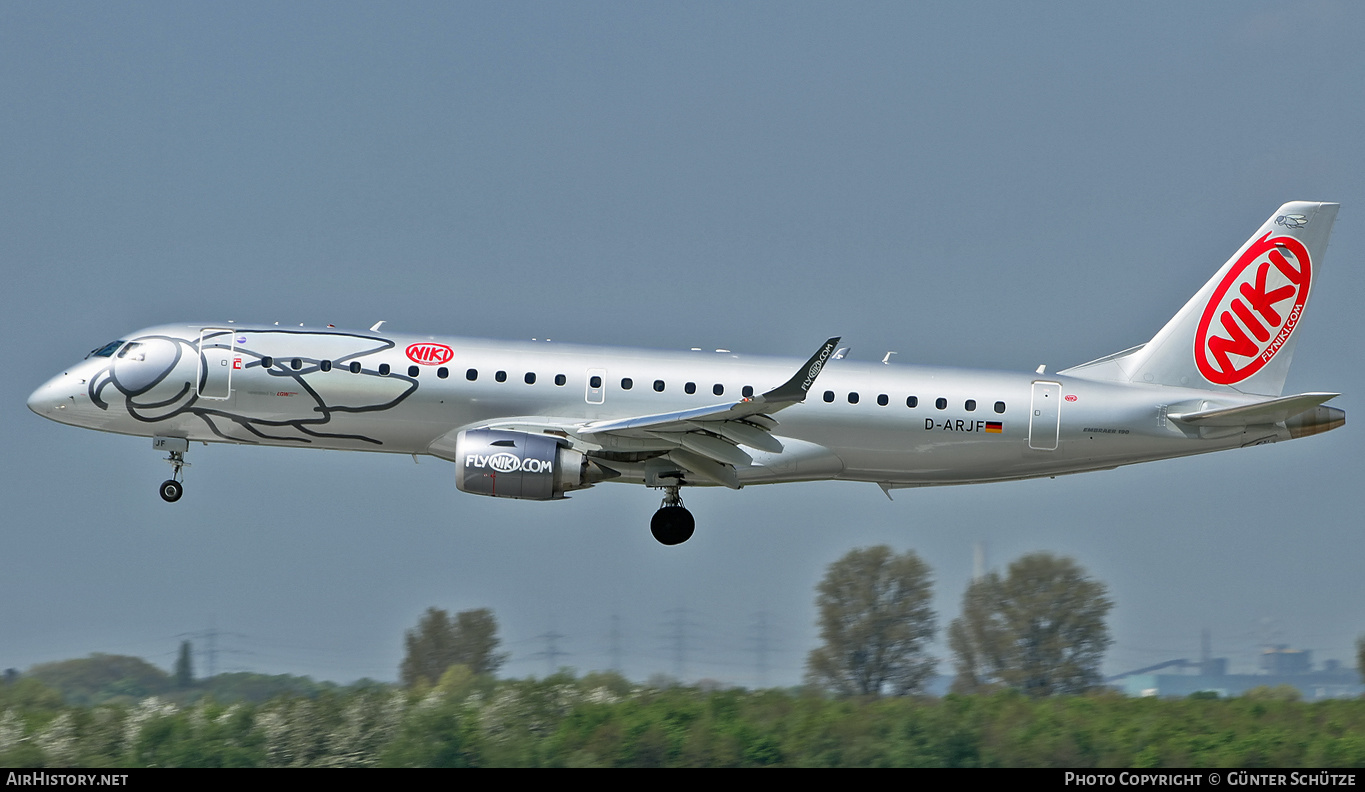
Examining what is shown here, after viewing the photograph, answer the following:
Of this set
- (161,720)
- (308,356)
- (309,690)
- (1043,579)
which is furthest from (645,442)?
(1043,579)

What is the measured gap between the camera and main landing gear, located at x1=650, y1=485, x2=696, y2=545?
112ft

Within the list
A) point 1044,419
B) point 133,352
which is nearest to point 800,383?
point 1044,419

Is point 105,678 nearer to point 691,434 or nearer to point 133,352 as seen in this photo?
point 133,352

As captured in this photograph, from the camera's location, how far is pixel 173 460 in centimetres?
3462

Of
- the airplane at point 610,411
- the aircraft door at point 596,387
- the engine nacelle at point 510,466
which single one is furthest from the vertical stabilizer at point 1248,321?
the engine nacelle at point 510,466

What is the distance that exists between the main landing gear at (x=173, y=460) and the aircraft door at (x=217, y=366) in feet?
5.56

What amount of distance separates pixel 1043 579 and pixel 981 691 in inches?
314

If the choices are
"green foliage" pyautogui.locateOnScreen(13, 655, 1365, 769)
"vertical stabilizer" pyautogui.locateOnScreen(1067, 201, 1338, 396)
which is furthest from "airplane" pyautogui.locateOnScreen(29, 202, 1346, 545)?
"green foliage" pyautogui.locateOnScreen(13, 655, 1365, 769)

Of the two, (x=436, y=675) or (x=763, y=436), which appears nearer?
(x=763, y=436)

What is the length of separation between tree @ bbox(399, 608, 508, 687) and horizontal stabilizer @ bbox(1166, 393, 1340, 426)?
17.4 metres

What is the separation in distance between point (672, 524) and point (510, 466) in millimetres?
4536

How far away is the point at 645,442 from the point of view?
32.3 meters

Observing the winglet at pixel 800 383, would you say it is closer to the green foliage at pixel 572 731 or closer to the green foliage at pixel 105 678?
the green foliage at pixel 572 731
